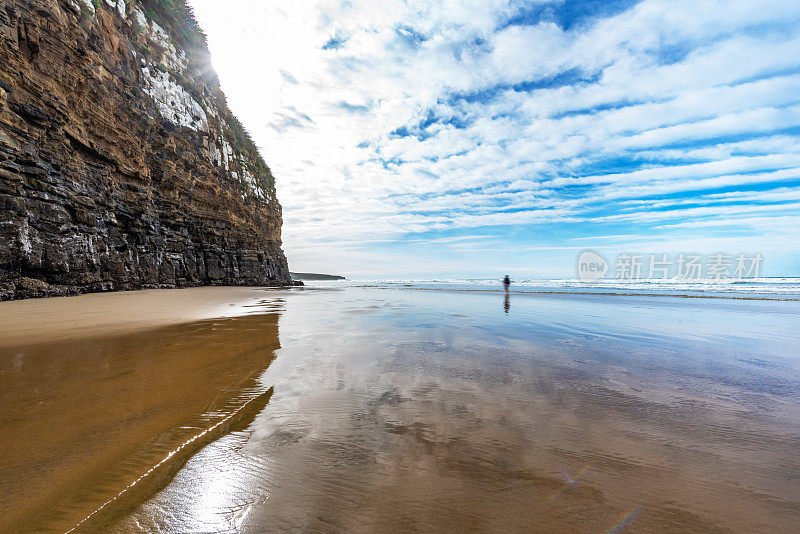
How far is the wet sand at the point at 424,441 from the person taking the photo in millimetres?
1470

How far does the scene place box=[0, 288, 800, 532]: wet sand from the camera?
4.82ft

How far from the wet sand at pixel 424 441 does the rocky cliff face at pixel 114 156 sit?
1065 cm

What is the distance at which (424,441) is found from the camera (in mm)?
2160

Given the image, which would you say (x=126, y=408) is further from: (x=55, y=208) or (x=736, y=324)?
(x=55, y=208)

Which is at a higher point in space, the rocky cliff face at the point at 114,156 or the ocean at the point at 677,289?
the rocky cliff face at the point at 114,156

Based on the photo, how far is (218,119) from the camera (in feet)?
85.7

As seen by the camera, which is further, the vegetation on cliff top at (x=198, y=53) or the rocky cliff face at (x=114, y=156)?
the vegetation on cliff top at (x=198, y=53)

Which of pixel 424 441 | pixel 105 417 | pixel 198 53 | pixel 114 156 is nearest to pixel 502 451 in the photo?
pixel 424 441

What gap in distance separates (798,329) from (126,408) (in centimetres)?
1345

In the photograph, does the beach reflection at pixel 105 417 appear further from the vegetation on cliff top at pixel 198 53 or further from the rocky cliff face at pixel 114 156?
the vegetation on cliff top at pixel 198 53

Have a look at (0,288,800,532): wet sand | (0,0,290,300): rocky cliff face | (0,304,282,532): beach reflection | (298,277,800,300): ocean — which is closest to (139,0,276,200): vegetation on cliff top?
(0,0,290,300): rocky cliff face

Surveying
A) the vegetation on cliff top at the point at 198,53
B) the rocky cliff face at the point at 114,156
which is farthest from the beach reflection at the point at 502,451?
the vegetation on cliff top at the point at 198,53

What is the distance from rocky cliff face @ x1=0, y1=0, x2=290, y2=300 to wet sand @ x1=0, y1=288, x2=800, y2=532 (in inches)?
419

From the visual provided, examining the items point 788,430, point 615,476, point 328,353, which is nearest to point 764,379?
point 788,430
